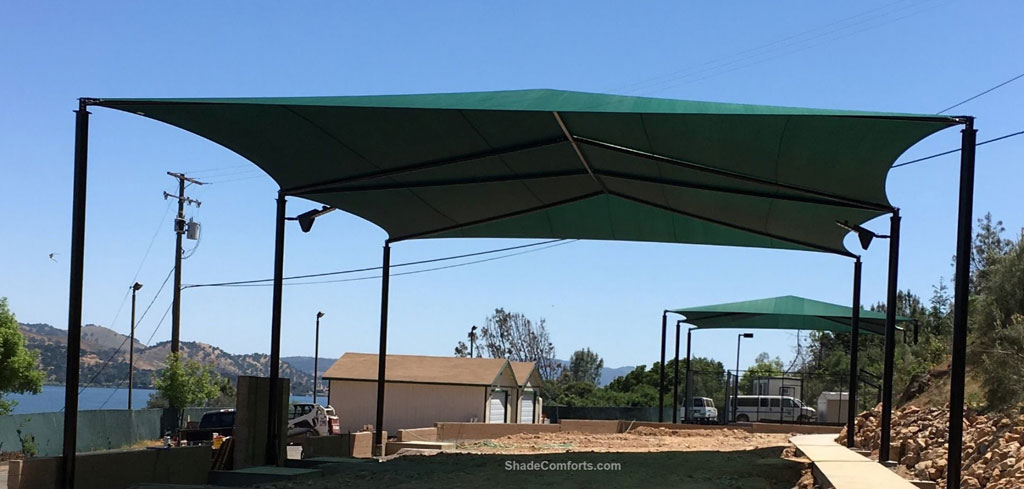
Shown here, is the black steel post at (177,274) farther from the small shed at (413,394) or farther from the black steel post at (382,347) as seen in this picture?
the black steel post at (382,347)

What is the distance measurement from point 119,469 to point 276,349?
3429mm

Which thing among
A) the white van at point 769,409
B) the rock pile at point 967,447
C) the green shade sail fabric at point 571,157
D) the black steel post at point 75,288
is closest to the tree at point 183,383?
the white van at point 769,409

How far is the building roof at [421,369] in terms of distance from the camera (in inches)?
1810

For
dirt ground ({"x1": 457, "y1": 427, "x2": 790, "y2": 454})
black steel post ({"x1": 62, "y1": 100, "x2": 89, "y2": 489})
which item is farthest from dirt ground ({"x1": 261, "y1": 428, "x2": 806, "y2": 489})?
black steel post ({"x1": 62, "y1": 100, "x2": 89, "y2": 489})

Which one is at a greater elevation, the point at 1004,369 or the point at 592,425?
the point at 1004,369

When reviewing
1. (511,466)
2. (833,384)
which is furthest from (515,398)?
(511,466)

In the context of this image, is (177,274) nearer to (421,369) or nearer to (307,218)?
(421,369)

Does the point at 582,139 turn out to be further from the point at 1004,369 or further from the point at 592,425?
the point at 592,425

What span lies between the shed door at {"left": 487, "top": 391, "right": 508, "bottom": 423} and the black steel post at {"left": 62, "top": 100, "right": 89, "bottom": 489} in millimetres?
35600

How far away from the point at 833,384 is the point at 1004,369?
1740 inches

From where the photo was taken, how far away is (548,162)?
15617 mm

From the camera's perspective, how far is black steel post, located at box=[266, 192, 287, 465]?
15.0 meters

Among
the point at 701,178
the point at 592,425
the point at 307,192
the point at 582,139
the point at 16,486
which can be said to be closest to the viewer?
the point at 16,486

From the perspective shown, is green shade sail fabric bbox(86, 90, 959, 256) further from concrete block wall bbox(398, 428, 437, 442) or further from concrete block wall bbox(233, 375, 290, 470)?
concrete block wall bbox(398, 428, 437, 442)
